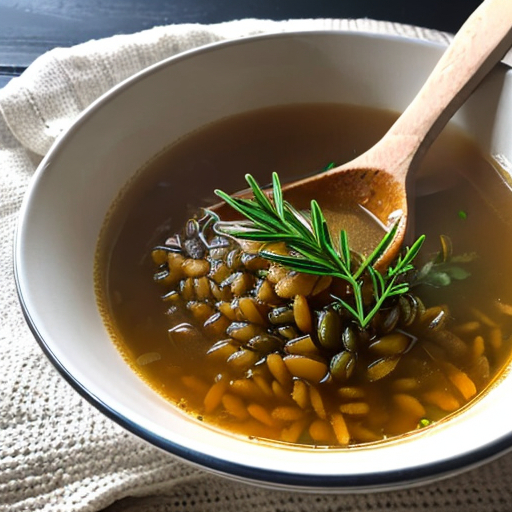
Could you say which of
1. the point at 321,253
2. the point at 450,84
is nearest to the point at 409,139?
the point at 450,84

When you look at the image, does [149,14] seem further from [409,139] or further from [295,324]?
[295,324]

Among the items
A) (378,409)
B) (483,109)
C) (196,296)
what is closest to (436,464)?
(378,409)

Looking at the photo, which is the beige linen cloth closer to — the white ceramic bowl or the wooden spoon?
the white ceramic bowl

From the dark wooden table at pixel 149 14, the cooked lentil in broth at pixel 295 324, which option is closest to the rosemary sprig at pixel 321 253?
the cooked lentil in broth at pixel 295 324

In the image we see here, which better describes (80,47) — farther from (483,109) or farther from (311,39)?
(483,109)

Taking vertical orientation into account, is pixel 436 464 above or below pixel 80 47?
above

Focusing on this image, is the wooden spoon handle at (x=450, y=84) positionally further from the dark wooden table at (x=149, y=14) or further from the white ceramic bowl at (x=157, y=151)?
the dark wooden table at (x=149, y=14)
